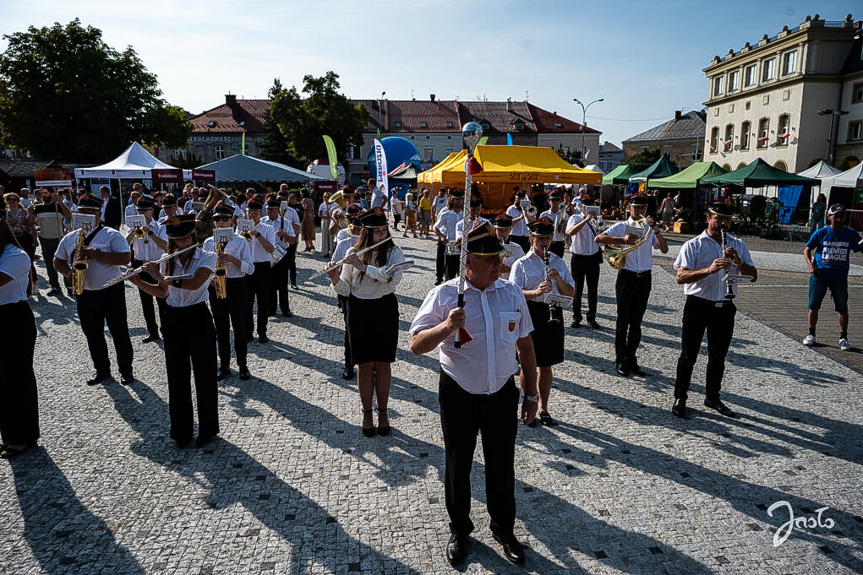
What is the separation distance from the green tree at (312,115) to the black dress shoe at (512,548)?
2113 inches

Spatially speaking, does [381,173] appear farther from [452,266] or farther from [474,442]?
[474,442]

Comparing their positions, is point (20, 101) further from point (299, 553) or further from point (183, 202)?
point (299, 553)

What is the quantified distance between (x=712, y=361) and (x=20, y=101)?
46923 mm

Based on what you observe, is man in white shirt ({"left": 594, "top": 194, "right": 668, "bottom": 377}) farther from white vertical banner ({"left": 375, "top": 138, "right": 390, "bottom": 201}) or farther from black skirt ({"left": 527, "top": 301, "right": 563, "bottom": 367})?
white vertical banner ({"left": 375, "top": 138, "right": 390, "bottom": 201})

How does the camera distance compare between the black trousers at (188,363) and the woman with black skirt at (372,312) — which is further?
the woman with black skirt at (372,312)

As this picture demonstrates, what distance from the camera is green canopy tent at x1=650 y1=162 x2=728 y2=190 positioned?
24406 millimetres

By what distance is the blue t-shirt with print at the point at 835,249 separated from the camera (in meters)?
7.74

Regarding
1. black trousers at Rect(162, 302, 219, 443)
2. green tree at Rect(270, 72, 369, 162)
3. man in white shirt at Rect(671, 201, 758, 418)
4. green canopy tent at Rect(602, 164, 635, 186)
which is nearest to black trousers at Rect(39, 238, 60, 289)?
black trousers at Rect(162, 302, 219, 443)

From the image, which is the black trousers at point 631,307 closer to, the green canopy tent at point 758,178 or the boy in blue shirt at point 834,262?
the boy in blue shirt at point 834,262

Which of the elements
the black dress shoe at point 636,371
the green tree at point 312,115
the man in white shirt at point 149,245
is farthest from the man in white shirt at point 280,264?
the green tree at point 312,115

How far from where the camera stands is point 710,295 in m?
5.47

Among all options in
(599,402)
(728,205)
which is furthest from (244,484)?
(728,205)

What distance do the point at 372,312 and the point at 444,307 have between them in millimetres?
1868

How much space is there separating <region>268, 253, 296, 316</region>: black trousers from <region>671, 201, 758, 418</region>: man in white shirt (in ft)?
21.7
